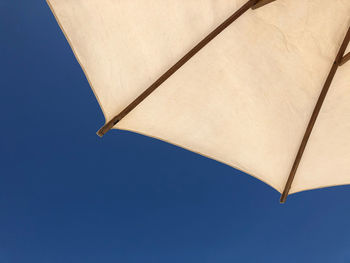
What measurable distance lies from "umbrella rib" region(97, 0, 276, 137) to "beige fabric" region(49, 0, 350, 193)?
9 cm

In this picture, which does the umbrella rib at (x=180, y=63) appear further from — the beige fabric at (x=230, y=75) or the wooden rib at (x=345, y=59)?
the wooden rib at (x=345, y=59)

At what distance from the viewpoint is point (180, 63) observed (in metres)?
3.56

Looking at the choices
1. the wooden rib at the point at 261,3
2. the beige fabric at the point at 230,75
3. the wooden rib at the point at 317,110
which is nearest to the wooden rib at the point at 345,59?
the wooden rib at the point at 317,110

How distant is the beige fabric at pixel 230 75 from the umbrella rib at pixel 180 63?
0.30 feet

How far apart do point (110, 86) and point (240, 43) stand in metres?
1.70

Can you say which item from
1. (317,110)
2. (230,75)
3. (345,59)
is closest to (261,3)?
(230,75)

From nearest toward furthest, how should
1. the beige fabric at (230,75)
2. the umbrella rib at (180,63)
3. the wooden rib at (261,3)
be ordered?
the wooden rib at (261,3) < the umbrella rib at (180,63) < the beige fabric at (230,75)

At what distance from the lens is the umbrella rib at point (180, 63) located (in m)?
3.27

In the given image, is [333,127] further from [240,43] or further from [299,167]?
[240,43]

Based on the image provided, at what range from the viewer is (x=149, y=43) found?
12.0ft

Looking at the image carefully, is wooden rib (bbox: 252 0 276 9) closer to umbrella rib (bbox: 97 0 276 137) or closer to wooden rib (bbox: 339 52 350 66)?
umbrella rib (bbox: 97 0 276 137)

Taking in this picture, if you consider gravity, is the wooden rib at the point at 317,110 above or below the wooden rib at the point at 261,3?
below

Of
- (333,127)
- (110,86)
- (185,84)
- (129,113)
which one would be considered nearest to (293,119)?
(333,127)

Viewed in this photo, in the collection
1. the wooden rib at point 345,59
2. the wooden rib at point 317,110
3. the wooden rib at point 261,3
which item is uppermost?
the wooden rib at point 261,3
